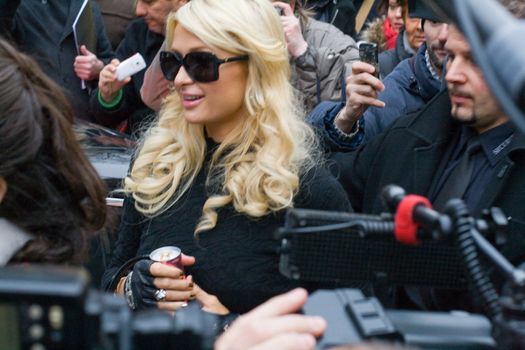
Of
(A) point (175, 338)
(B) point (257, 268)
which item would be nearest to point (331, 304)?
(A) point (175, 338)

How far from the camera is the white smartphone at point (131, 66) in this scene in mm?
5289

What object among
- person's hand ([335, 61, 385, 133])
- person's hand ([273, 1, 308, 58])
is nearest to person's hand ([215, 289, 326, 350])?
person's hand ([335, 61, 385, 133])

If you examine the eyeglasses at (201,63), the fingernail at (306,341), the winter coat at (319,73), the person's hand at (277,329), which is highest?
the fingernail at (306,341)

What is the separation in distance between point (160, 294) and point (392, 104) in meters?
1.57

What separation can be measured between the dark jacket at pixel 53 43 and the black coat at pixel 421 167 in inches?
111

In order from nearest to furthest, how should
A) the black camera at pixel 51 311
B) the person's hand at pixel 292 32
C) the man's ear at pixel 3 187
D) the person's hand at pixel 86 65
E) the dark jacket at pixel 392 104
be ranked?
the black camera at pixel 51 311
the man's ear at pixel 3 187
the dark jacket at pixel 392 104
the person's hand at pixel 292 32
the person's hand at pixel 86 65

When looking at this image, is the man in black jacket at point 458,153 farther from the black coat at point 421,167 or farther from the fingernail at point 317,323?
the fingernail at point 317,323

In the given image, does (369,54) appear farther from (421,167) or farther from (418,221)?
(418,221)

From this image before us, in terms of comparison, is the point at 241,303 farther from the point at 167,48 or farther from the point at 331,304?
the point at 331,304

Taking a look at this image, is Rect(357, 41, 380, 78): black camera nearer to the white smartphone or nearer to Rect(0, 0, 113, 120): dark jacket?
the white smartphone

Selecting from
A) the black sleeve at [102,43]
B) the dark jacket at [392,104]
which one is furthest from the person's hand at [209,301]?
the black sleeve at [102,43]

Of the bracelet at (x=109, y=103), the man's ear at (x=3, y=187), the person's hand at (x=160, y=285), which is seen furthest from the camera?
the bracelet at (x=109, y=103)

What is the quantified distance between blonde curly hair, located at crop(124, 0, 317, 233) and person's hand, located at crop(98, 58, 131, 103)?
92.1 inches

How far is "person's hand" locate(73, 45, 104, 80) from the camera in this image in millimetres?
5660
